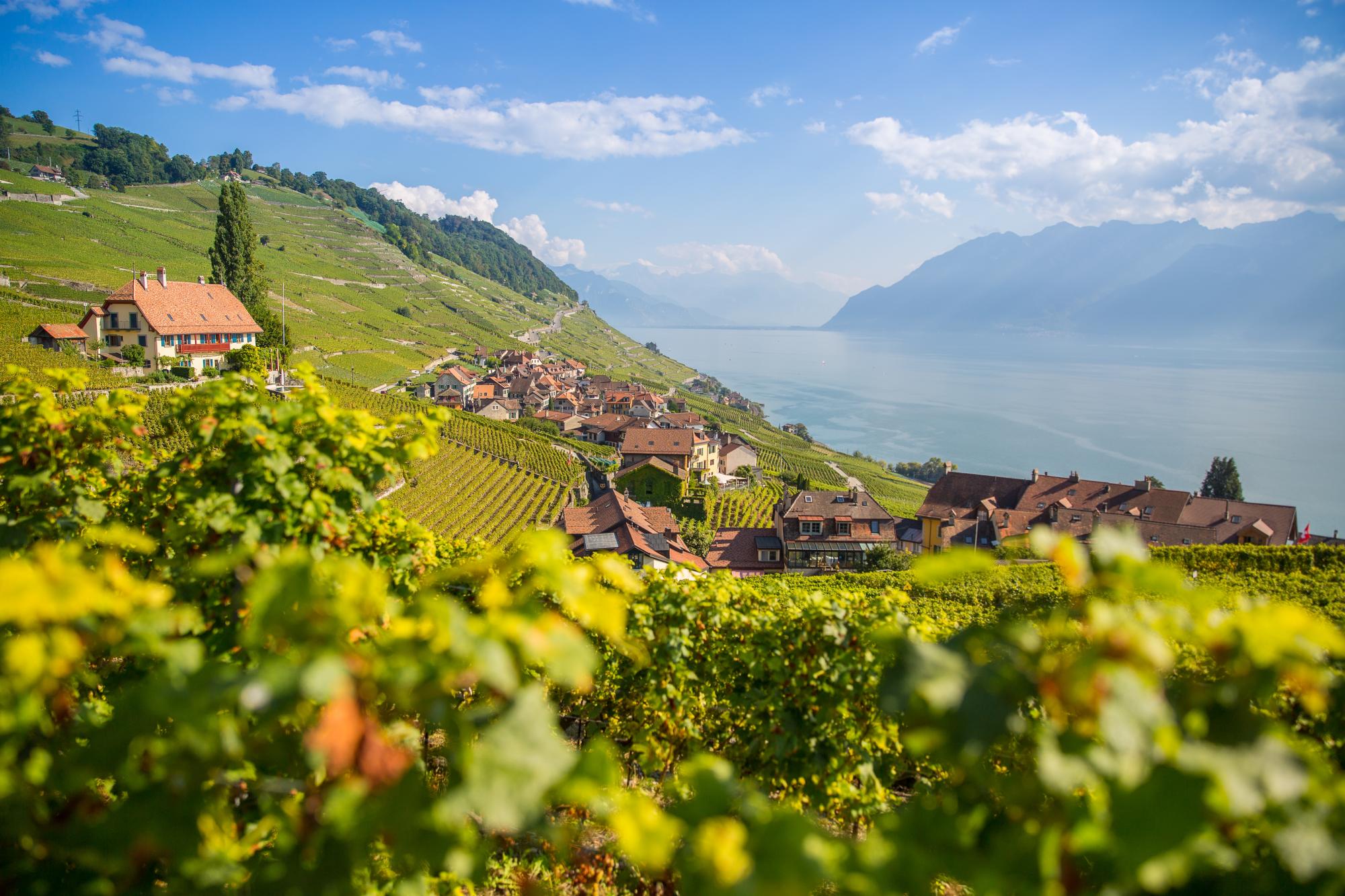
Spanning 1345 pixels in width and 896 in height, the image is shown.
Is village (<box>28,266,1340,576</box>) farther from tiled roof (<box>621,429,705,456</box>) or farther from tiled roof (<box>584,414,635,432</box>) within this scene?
tiled roof (<box>584,414,635,432</box>)

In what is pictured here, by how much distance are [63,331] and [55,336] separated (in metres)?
1.04

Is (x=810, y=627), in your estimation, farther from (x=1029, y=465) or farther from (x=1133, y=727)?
(x=1029, y=465)

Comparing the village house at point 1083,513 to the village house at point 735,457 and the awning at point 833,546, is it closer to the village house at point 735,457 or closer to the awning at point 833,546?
the awning at point 833,546

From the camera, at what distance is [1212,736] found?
5.24ft

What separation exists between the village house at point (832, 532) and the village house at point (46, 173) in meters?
161

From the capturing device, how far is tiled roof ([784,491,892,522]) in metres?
43.8

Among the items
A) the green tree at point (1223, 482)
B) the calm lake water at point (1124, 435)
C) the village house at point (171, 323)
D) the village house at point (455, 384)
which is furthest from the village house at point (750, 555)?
the calm lake water at point (1124, 435)

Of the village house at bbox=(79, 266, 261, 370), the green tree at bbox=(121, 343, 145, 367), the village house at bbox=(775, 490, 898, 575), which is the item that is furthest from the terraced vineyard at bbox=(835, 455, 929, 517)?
the green tree at bbox=(121, 343, 145, 367)

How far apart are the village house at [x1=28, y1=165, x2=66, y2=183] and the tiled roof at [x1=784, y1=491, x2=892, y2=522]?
160 m

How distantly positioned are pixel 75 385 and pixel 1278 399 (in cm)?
26133

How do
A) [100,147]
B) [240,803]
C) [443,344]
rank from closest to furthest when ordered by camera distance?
[240,803]
[443,344]
[100,147]

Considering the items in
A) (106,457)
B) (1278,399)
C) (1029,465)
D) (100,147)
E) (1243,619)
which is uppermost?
(100,147)

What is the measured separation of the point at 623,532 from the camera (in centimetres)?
3841

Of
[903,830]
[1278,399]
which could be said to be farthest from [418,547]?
[1278,399]
